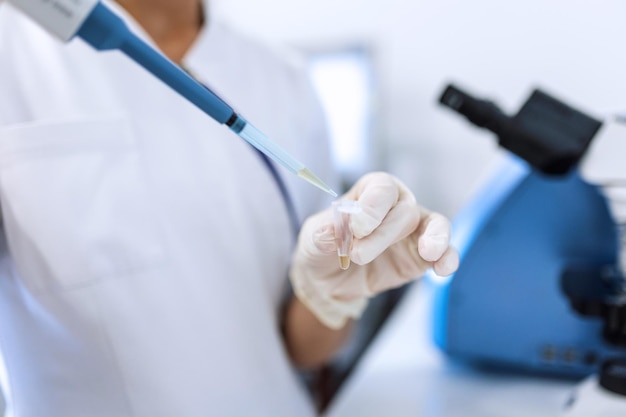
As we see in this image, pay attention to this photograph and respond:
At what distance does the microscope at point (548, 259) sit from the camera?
535 millimetres

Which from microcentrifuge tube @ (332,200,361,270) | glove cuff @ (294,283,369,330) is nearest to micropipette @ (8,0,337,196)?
microcentrifuge tube @ (332,200,361,270)

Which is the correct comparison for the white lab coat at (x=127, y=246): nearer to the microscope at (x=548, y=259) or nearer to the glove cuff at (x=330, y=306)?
the glove cuff at (x=330, y=306)

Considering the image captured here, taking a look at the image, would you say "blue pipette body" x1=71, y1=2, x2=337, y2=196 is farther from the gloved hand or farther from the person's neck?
the person's neck

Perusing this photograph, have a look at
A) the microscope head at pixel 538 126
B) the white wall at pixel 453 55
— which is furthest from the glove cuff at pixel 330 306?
the white wall at pixel 453 55

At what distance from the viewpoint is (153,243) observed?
0.51 metres

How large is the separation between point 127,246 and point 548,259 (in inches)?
18.3

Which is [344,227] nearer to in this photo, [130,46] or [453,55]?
[130,46]

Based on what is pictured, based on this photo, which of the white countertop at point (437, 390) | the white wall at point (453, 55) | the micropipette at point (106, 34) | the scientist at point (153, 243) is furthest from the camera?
the white wall at point (453, 55)

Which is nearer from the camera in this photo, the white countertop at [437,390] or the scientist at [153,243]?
the scientist at [153,243]

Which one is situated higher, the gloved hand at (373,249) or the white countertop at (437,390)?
the gloved hand at (373,249)

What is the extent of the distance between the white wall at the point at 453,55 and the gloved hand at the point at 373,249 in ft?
2.42

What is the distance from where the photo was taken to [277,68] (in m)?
0.69

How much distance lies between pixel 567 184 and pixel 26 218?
1.85 ft

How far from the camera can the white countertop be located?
583 mm
